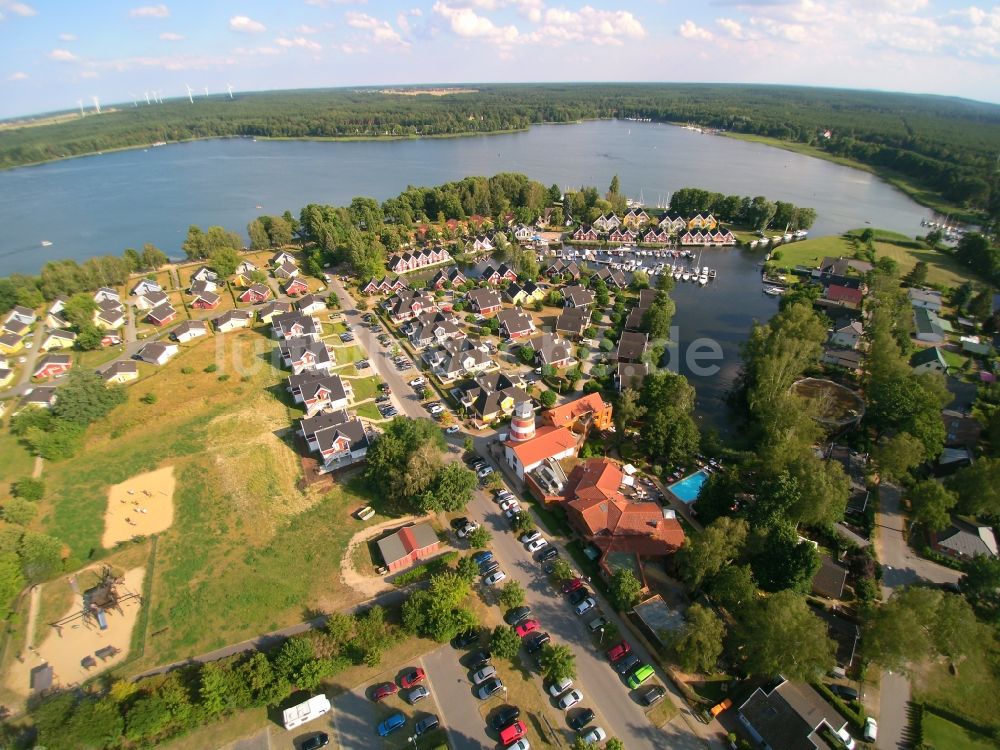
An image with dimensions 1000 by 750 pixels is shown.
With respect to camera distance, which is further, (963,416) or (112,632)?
(963,416)

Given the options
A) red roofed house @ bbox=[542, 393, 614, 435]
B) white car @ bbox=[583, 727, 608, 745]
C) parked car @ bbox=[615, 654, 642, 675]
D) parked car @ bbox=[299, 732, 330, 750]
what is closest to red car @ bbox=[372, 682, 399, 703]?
parked car @ bbox=[299, 732, 330, 750]

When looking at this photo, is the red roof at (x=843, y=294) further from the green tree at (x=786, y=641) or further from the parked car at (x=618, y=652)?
the parked car at (x=618, y=652)

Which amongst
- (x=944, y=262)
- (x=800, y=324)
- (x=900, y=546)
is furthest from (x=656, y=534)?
(x=944, y=262)

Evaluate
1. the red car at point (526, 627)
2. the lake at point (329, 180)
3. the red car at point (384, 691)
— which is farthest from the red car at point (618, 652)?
the lake at point (329, 180)

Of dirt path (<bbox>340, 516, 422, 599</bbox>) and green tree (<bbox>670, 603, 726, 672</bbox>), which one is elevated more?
green tree (<bbox>670, 603, 726, 672</bbox>)

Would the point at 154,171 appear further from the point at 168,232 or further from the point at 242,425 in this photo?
the point at 242,425

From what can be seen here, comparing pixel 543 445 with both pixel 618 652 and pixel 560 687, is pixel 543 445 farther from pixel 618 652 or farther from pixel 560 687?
pixel 560 687

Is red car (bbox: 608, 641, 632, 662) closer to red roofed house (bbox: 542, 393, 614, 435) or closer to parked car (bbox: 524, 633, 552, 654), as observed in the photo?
parked car (bbox: 524, 633, 552, 654)
